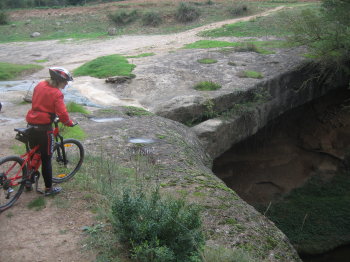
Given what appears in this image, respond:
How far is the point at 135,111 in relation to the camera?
9594mm

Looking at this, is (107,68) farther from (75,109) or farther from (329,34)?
(329,34)

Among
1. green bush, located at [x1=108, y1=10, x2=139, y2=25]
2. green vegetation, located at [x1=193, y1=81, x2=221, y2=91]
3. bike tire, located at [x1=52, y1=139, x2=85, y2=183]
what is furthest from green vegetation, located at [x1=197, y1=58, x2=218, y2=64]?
green bush, located at [x1=108, y1=10, x2=139, y2=25]

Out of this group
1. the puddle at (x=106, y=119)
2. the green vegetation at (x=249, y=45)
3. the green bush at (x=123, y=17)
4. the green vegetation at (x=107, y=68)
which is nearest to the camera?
the puddle at (x=106, y=119)

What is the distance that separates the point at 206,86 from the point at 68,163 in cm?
659

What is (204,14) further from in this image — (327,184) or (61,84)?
(61,84)

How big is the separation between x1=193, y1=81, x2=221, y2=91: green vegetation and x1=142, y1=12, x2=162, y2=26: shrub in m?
17.4

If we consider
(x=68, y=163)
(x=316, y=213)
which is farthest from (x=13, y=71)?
(x=316, y=213)

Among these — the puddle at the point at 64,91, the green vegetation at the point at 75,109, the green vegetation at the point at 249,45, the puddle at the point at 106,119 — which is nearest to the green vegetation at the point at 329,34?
the green vegetation at the point at 249,45

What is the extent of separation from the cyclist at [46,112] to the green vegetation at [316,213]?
26.1 feet

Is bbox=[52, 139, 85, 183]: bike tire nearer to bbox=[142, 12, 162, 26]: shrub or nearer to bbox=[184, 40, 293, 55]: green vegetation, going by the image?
bbox=[184, 40, 293, 55]: green vegetation

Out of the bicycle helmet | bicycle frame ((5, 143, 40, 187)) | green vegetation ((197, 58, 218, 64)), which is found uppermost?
the bicycle helmet

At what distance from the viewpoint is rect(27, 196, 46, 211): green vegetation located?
15.2ft

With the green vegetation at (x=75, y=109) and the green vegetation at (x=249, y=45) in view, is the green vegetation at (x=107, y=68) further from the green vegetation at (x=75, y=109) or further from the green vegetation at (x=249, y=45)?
the green vegetation at (x=249, y=45)

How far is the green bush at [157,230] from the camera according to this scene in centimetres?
353
